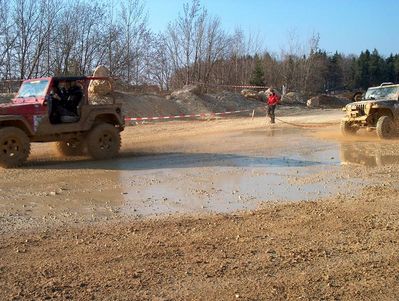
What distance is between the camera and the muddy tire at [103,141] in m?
11.6

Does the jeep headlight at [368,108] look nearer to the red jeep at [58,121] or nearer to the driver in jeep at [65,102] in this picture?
the red jeep at [58,121]

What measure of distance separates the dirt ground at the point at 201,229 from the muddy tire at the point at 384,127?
390 centimetres

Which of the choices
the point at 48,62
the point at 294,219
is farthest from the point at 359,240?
the point at 48,62

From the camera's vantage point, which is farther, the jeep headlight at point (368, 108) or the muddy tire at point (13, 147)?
the jeep headlight at point (368, 108)

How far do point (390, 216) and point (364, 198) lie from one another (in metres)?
1.08

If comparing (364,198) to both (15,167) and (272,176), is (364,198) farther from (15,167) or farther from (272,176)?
(15,167)

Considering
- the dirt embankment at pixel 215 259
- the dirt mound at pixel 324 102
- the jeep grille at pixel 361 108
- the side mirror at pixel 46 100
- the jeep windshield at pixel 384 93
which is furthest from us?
the dirt mound at pixel 324 102

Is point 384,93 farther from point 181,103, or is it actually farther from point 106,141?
point 181,103

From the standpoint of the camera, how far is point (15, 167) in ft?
34.5

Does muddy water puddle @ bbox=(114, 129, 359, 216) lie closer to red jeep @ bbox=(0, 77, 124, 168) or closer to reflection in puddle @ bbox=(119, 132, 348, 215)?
reflection in puddle @ bbox=(119, 132, 348, 215)

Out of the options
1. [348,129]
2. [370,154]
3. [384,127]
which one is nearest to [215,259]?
[370,154]

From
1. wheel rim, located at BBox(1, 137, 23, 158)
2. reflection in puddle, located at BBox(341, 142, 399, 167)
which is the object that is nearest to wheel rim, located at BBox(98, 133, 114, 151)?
wheel rim, located at BBox(1, 137, 23, 158)

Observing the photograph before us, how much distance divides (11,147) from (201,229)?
6.13 meters

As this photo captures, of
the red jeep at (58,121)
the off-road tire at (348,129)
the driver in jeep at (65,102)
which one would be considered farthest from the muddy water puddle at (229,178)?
the off-road tire at (348,129)
